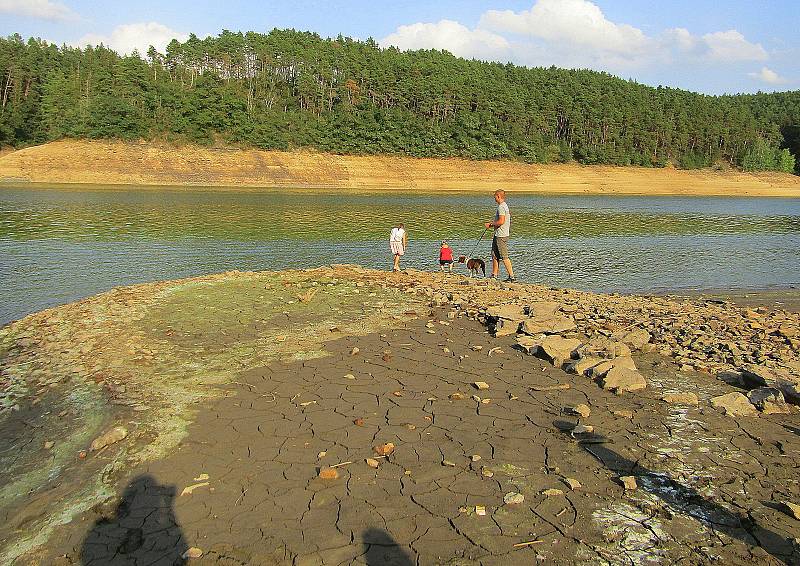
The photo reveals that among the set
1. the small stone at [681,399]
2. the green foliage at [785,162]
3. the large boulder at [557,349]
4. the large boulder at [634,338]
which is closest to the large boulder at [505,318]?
the large boulder at [557,349]

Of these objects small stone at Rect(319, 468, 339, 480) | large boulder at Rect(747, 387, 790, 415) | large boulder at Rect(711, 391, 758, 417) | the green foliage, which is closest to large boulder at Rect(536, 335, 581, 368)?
large boulder at Rect(711, 391, 758, 417)

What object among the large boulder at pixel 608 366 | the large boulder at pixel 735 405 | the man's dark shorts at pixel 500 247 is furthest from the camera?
the man's dark shorts at pixel 500 247

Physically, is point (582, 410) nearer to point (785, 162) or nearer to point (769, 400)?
point (769, 400)

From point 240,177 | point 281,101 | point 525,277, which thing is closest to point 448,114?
point 281,101

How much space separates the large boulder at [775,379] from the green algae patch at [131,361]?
18.0ft

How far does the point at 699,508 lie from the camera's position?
4.52 meters

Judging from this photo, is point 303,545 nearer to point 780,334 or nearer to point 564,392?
point 564,392

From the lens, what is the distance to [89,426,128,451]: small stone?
19.4 ft

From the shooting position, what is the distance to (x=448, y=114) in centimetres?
9350

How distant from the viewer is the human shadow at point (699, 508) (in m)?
4.06

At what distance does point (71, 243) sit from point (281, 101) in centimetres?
7301

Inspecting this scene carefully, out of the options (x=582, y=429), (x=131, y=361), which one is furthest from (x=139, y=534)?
(x=131, y=361)

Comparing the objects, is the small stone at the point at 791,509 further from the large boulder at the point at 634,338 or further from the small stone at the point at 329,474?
the large boulder at the point at 634,338

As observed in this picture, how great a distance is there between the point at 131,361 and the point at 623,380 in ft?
22.3
